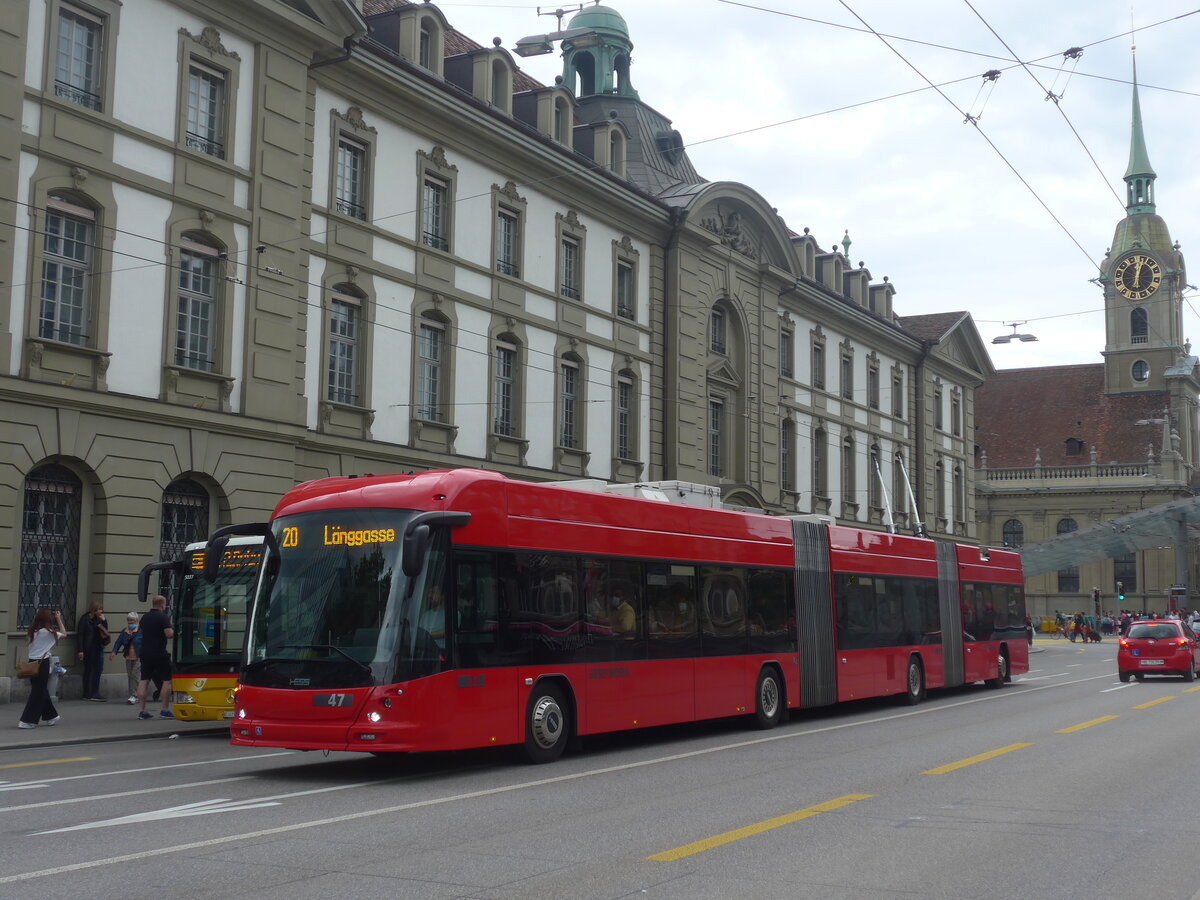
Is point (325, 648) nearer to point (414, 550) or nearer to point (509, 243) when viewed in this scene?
point (414, 550)

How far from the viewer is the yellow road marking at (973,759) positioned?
13.6 metres

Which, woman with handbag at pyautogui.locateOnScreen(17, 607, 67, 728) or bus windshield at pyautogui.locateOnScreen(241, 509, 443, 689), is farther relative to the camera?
woman with handbag at pyautogui.locateOnScreen(17, 607, 67, 728)

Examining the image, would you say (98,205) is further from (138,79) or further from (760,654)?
(760,654)

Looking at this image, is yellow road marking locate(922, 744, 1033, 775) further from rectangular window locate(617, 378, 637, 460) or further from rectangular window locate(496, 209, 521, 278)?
rectangular window locate(617, 378, 637, 460)

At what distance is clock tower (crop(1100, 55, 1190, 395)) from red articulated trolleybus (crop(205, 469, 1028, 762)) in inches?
3449

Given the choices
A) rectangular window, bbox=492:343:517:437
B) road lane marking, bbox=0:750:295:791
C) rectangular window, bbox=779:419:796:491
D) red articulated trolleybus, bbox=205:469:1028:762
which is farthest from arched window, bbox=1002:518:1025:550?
road lane marking, bbox=0:750:295:791

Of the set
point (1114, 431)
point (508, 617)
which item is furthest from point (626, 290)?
point (1114, 431)

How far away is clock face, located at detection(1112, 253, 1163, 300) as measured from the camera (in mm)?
99938

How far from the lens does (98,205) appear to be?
2181 cm

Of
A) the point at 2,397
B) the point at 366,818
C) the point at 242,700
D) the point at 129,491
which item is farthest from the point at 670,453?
the point at 366,818

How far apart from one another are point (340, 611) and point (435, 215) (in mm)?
17669

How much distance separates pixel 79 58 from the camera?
2186 centimetres

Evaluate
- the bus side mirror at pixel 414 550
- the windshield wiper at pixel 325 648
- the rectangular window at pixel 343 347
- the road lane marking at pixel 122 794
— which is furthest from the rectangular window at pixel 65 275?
the bus side mirror at pixel 414 550

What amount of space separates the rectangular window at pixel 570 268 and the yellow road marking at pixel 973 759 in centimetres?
1976
